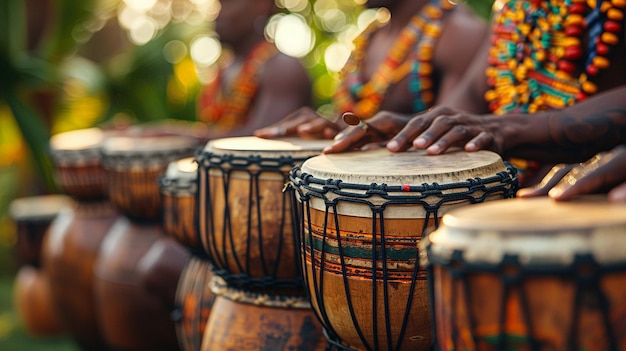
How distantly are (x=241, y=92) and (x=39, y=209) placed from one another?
1.99m

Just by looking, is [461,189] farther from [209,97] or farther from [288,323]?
[209,97]

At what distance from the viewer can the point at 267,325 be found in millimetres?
2033

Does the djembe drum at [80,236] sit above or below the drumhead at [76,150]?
below

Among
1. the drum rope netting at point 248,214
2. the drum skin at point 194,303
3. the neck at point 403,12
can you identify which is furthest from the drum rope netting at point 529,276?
the neck at point 403,12

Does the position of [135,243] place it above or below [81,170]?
below

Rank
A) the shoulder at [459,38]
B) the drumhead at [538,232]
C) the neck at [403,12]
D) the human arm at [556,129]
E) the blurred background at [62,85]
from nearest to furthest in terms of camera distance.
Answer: the drumhead at [538,232] → the human arm at [556,129] → the shoulder at [459,38] → the neck at [403,12] → the blurred background at [62,85]

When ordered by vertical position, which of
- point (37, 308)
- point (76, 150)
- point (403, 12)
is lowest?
point (37, 308)

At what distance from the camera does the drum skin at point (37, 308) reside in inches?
190

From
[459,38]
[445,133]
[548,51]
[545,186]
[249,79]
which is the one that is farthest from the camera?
[249,79]

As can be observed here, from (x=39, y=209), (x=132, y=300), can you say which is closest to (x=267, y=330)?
(x=132, y=300)

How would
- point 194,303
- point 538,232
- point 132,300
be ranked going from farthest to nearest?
point 132,300 → point 194,303 → point 538,232

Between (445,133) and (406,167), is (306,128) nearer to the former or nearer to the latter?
(445,133)

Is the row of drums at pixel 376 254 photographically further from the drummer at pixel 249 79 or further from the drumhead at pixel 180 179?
the drummer at pixel 249 79

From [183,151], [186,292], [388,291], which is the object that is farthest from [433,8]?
[388,291]
